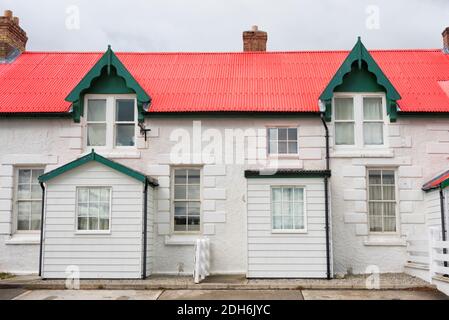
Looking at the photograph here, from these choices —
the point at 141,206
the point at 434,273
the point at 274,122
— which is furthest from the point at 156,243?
the point at 434,273

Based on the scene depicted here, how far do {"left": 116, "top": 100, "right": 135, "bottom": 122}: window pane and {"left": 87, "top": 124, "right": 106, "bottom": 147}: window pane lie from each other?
22.8 inches

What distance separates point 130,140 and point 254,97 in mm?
4026

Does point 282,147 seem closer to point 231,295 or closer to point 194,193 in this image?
point 194,193

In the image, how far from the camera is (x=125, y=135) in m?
17.9

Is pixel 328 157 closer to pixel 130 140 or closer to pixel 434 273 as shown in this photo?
pixel 434 273

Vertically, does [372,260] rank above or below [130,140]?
below

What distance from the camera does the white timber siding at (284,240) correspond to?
15750 millimetres

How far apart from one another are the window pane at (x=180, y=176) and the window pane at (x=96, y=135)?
8.00 feet

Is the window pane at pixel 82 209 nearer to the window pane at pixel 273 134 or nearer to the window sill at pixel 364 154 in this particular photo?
the window pane at pixel 273 134

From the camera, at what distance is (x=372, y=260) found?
16.9 meters

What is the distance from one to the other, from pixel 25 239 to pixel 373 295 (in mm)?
10068

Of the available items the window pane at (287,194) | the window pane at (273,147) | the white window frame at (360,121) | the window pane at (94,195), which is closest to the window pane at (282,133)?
the window pane at (273,147)

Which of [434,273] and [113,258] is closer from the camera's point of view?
[434,273]

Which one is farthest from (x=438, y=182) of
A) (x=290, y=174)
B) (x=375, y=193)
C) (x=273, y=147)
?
(x=273, y=147)
